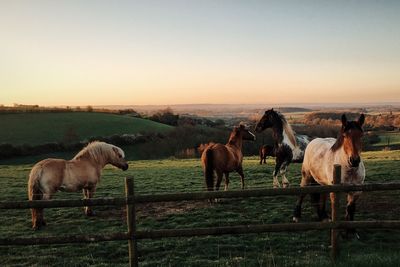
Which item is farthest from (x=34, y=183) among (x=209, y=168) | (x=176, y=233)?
(x=176, y=233)

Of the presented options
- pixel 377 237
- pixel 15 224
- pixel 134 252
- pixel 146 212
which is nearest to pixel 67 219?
pixel 15 224

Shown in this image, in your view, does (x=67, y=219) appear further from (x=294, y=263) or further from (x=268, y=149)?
(x=268, y=149)

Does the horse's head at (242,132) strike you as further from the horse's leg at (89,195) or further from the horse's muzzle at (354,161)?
the horse's muzzle at (354,161)

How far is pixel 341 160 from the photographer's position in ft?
24.3

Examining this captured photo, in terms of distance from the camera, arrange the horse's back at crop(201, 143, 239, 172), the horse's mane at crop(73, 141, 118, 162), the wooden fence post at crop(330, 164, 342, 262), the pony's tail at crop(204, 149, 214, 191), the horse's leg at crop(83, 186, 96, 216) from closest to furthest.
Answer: the wooden fence post at crop(330, 164, 342, 262)
the horse's leg at crop(83, 186, 96, 216)
the horse's mane at crop(73, 141, 118, 162)
the pony's tail at crop(204, 149, 214, 191)
the horse's back at crop(201, 143, 239, 172)

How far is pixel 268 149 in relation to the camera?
24375 millimetres

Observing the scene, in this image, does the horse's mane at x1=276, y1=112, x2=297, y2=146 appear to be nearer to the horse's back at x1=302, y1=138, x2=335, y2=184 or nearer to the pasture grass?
the horse's back at x1=302, y1=138, x2=335, y2=184

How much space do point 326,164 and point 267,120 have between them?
5.49 m

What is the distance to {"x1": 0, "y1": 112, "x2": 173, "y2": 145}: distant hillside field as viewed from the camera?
48.0 m

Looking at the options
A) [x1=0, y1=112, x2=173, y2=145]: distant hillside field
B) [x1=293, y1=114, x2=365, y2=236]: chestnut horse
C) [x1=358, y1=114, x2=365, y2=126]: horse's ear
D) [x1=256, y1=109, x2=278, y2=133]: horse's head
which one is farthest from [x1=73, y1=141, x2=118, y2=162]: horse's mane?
[x1=0, y1=112, x2=173, y2=145]: distant hillside field

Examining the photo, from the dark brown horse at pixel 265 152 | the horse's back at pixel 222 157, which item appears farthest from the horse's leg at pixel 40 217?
the dark brown horse at pixel 265 152

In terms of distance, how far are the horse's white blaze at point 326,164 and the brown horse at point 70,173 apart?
5.76 m

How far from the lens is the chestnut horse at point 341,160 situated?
6.97 metres

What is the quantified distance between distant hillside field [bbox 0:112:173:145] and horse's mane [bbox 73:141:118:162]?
3768cm
